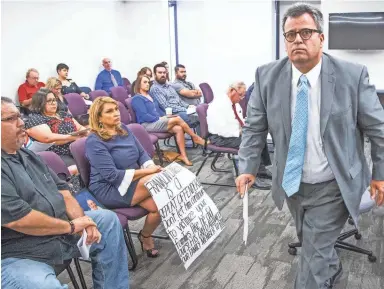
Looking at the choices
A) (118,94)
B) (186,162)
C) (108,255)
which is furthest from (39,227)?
(118,94)

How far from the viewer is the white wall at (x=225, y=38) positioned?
343 inches

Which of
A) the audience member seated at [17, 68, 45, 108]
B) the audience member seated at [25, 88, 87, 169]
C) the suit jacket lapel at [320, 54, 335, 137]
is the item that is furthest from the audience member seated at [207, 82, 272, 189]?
the audience member seated at [17, 68, 45, 108]

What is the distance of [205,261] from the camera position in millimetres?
3092

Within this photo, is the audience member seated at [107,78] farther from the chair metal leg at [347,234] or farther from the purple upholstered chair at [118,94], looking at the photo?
the chair metal leg at [347,234]

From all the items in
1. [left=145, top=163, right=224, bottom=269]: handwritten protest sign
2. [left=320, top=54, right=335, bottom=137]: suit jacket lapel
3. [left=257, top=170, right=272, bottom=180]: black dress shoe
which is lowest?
[left=257, top=170, right=272, bottom=180]: black dress shoe

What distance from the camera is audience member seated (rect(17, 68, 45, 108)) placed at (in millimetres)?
6781

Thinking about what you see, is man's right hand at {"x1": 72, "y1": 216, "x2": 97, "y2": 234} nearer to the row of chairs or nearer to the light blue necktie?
the row of chairs

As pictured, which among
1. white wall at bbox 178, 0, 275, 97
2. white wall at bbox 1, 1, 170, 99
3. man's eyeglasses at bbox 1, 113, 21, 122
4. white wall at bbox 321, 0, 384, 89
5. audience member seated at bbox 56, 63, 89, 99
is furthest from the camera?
white wall at bbox 178, 0, 275, 97

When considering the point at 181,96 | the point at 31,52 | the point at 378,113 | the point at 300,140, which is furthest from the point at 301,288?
the point at 31,52

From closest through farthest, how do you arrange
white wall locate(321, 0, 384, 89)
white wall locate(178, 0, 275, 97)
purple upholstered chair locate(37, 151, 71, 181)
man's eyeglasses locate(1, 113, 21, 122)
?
man's eyeglasses locate(1, 113, 21, 122) < purple upholstered chair locate(37, 151, 71, 181) < white wall locate(321, 0, 384, 89) < white wall locate(178, 0, 275, 97)

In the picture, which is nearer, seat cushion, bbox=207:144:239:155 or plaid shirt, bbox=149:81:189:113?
seat cushion, bbox=207:144:239:155

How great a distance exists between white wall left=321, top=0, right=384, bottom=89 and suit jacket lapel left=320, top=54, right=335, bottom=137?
19.1 ft

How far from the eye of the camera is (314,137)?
6.45 ft

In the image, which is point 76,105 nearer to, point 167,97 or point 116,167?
point 167,97
